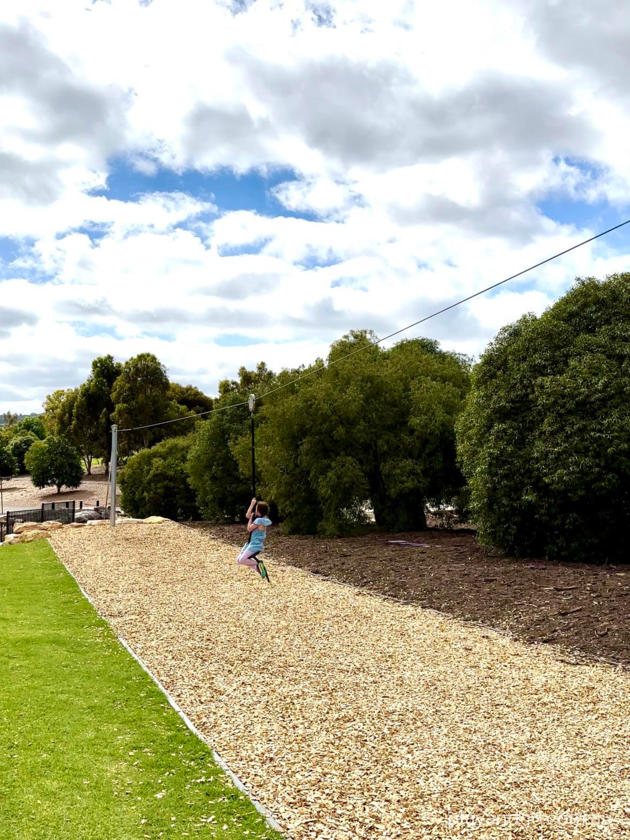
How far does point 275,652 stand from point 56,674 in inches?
109

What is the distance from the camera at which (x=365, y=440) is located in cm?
2038

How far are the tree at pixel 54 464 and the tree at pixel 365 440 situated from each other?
123ft

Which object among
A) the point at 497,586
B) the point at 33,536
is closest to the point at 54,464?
the point at 33,536

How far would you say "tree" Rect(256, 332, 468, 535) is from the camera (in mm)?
19953

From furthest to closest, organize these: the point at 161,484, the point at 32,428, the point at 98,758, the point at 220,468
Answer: the point at 32,428
the point at 161,484
the point at 220,468
the point at 98,758

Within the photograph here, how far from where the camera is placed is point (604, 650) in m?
9.41

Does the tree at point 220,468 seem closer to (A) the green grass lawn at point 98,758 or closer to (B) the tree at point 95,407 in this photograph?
(A) the green grass lawn at point 98,758

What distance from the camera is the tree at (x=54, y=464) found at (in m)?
55.6

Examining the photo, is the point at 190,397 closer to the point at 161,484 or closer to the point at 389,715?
the point at 161,484

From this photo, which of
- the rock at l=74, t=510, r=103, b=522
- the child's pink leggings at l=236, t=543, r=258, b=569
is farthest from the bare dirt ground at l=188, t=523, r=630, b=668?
the rock at l=74, t=510, r=103, b=522

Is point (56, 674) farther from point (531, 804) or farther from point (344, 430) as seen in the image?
point (344, 430)

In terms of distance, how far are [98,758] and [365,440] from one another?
14.8 m

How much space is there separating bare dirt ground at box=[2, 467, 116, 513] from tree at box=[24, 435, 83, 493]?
1.39 meters

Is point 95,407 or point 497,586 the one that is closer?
point 497,586
